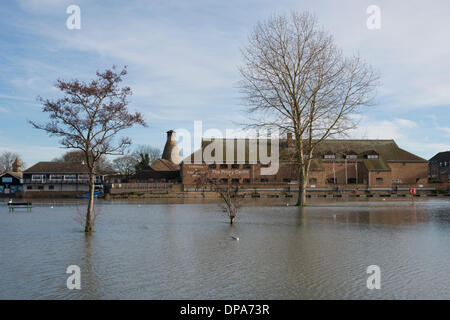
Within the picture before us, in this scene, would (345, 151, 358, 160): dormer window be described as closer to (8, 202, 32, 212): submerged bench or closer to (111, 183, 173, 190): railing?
(111, 183, 173, 190): railing

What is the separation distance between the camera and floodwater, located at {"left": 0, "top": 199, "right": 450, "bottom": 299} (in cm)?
843

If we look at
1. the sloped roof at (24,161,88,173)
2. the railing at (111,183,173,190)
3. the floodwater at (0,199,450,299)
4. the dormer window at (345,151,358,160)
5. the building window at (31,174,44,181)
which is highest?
the dormer window at (345,151,358,160)

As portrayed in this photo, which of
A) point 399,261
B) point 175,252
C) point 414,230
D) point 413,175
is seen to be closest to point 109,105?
point 175,252

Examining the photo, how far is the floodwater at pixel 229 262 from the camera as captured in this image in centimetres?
843

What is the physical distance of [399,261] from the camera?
11.1 m

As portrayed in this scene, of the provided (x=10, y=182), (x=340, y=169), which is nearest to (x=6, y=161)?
(x=10, y=182)

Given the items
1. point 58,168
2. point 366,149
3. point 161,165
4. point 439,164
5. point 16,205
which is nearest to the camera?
point 16,205

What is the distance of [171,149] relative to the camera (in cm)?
9481

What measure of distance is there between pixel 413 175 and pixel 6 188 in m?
74.6

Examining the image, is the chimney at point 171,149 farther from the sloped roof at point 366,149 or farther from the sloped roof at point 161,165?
the sloped roof at point 366,149

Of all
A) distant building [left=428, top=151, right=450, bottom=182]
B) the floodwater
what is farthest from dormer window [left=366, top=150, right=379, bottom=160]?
the floodwater

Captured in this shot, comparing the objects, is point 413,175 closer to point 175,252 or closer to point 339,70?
point 339,70

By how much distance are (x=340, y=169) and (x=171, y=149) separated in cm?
4008

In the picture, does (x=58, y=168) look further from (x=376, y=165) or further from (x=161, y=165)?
(x=376, y=165)
